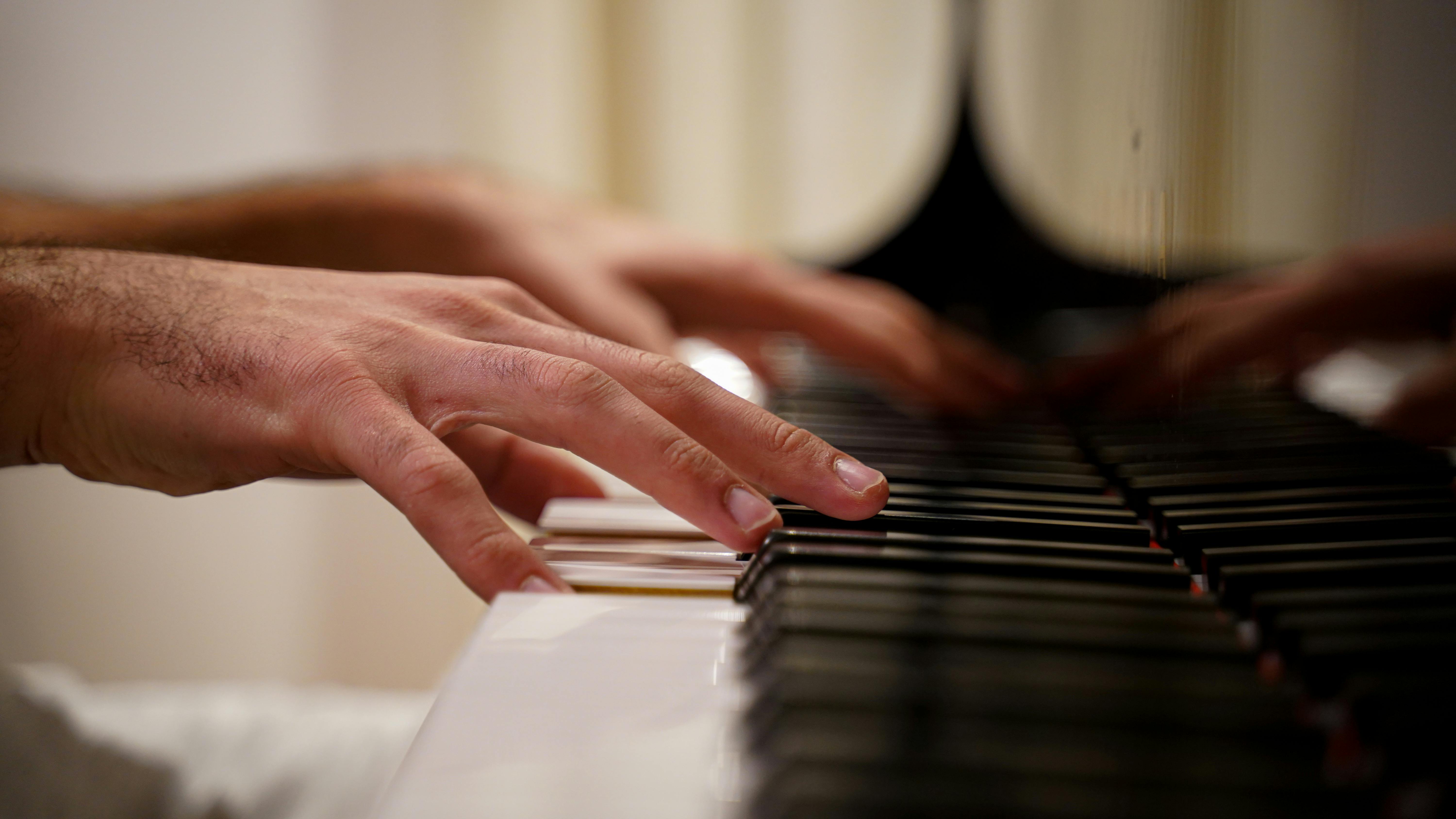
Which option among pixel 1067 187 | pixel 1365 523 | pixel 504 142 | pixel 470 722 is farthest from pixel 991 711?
pixel 504 142

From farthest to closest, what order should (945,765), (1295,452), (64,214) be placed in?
(64,214) < (1295,452) < (945,765)

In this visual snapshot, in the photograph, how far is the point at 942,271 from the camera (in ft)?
4.98

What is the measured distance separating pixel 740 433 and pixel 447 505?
15 cm

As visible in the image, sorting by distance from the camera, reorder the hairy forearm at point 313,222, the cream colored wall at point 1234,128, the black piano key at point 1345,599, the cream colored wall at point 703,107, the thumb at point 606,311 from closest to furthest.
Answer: the black piano key at point 1345,599 < the cream colored wall at point 1234,128 < the hairy forearm at point 313,222 < the thumb at point 606,311 < the cream colored wall at point 703,107

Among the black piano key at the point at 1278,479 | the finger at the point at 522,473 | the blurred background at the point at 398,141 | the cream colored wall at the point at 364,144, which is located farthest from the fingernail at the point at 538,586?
the cream colored wall at the point at 364,144

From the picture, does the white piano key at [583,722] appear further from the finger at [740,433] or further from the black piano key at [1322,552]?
the black piano key at [1322,552]

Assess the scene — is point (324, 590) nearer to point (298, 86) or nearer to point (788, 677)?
point (298, 86)

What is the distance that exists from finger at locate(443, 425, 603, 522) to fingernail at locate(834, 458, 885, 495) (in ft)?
0.78

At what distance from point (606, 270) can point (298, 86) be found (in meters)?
1.28

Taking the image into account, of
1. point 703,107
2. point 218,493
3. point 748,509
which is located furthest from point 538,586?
point 218,493

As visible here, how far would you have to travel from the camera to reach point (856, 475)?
493mm

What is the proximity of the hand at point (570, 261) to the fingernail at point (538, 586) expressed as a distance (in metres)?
0.56

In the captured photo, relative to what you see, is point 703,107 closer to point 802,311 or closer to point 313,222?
point 802,311

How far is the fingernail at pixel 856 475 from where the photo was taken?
1.60 feet
